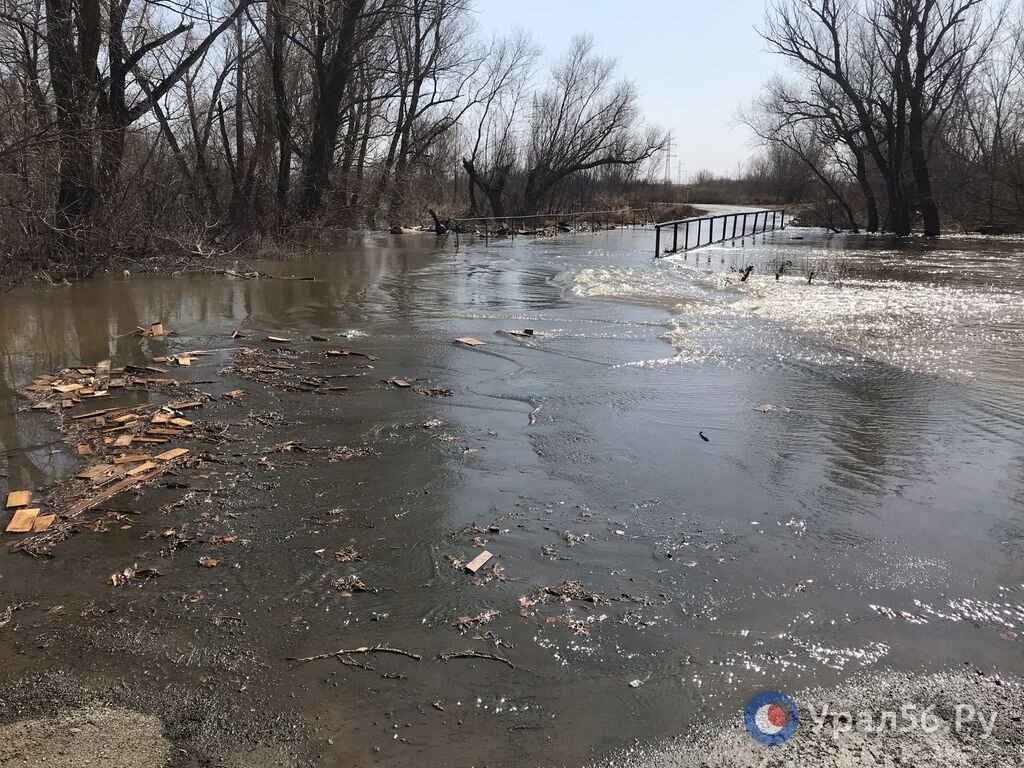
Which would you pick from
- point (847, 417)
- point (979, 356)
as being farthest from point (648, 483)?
point (979, 356)

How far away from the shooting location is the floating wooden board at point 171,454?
4941mm

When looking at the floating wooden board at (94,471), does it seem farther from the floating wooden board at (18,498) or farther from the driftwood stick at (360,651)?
the driftwood stick at (360,651)

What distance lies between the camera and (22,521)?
13.3ft

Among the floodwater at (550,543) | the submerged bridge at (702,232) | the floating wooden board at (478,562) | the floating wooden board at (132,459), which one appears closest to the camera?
the floodwater at (550,543)

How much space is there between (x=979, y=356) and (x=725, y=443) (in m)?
5.19

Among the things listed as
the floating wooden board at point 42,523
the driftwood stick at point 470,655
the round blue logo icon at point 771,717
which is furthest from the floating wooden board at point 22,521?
the round blue logo icon at point 771,717

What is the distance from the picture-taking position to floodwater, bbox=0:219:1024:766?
9.25ft

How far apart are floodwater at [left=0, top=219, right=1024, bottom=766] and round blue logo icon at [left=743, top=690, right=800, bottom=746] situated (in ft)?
0.20

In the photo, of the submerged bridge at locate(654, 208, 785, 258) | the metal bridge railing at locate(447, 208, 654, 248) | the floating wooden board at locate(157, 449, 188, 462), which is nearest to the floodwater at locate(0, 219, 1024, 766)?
the floating wooden board at locate(157, 449, 188, 462)

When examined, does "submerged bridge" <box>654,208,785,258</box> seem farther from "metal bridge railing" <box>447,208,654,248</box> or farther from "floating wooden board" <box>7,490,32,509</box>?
"floating wooden board" <box>7,490,32,509</box>

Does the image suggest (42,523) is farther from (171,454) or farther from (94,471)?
(171,454)

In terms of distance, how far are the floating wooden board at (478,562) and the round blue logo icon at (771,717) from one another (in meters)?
1.47

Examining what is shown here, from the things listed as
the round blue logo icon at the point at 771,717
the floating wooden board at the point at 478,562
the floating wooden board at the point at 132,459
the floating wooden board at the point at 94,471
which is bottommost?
the round blue logo icon at the point at 771,717

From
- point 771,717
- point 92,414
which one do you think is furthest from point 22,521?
point 771,717
